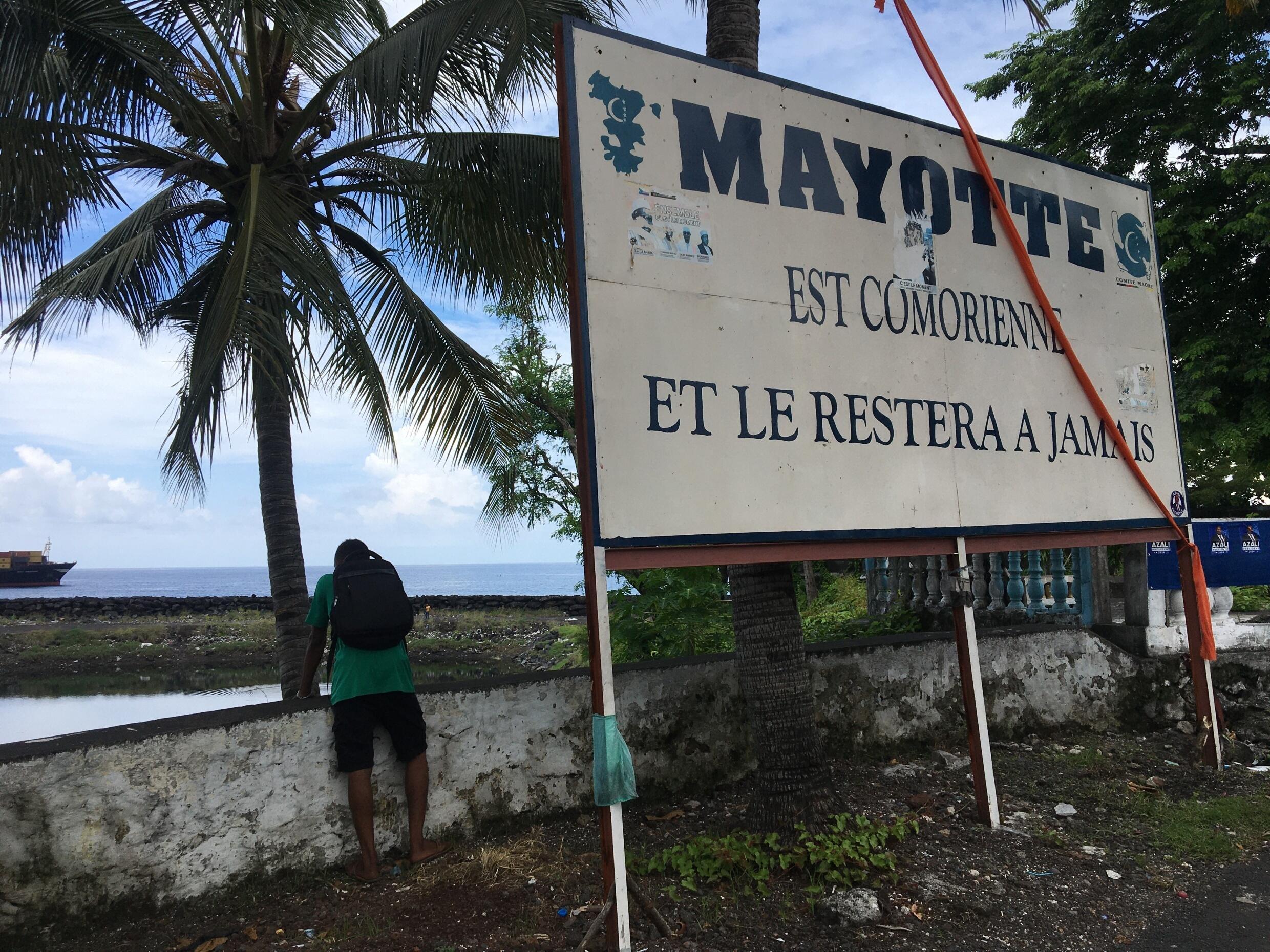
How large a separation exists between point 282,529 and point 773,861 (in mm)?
Answer: 4899

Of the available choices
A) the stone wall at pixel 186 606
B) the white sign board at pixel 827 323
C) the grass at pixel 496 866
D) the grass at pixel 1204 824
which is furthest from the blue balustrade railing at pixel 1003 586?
the stone wall at pixel 186 606

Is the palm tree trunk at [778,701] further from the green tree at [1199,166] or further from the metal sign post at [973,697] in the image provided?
the green tree at [1199,166]

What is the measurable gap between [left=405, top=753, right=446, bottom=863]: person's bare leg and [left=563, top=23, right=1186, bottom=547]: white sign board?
60.0 inches

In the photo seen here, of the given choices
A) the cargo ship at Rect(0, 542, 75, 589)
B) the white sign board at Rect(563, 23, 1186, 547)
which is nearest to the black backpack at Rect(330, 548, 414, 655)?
the white sign board at Rect(563, 23, 1186, 547)

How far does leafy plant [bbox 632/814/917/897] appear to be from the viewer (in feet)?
12.5

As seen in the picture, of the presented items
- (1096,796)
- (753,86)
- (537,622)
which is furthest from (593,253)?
(537,622)

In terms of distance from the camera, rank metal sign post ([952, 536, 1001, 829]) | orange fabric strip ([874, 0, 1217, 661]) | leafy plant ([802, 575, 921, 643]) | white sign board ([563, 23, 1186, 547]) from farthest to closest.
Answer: leafy plant ([802, 575, 921, 643]), orange fabric strip ([874, 0, 1217, 661]), metal sign post ([952, 536, 1001, 829]), white sign board ([563, 23, 1186, 547])

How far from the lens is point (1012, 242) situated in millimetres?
5109

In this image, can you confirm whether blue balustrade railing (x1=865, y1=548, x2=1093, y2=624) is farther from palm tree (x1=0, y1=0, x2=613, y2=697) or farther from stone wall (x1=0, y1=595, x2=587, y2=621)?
stone wall (x1=0, y1=595, x2=587, y2=621)

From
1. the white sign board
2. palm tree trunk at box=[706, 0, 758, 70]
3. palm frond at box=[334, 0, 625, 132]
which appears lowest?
the white sign board

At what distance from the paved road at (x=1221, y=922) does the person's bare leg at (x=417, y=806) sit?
298 centimetres

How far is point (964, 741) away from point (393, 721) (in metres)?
3.77

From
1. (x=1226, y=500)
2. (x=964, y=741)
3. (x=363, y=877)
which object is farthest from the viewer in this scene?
(x=1226, y=500)

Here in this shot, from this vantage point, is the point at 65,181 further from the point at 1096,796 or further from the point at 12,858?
the point at 1096,796
